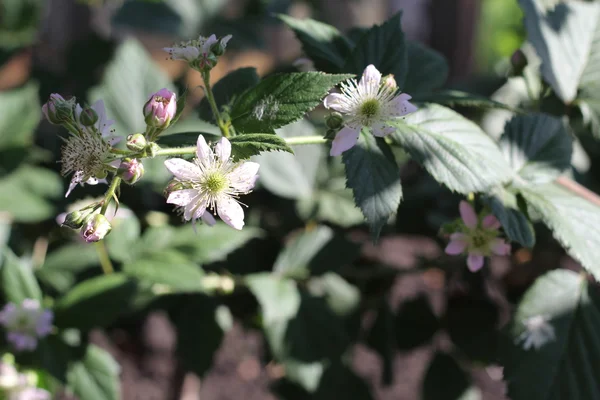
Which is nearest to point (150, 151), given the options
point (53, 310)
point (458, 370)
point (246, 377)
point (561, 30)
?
point (53, 310)

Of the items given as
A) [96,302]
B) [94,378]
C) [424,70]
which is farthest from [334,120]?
[94,378]

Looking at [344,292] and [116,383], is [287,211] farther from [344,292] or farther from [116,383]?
[116,383]

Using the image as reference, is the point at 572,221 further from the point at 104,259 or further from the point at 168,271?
the point at 104,259

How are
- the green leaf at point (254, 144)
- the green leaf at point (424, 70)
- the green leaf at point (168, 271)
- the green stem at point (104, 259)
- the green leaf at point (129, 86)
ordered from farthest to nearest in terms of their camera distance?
the green leaf at point (129, 86)
the green stem at point (104, 259)
the green leaf at point (168, 271)
the green leaf at point (424, 70)
the green leaf at point (254, 144)

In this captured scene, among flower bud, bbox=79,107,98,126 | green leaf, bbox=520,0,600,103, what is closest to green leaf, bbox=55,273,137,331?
flower bud, bbox=79,107,98,126

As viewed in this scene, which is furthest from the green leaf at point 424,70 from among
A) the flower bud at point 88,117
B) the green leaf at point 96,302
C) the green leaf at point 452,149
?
the green leaf at point 96,302

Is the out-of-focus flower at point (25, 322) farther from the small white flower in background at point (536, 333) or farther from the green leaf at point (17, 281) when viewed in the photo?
the small white flower in background at point (536, 333)

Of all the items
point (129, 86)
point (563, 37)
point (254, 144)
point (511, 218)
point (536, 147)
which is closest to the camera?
point (254, 144)
